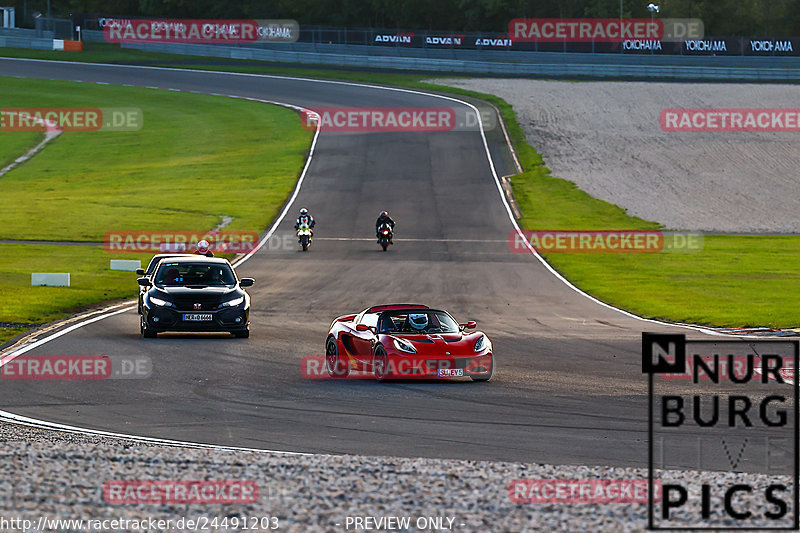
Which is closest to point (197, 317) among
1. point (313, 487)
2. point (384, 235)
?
point (313, 487)

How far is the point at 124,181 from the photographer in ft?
189

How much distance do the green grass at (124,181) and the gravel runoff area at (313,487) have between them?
11.4 m

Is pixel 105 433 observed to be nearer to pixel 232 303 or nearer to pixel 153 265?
pixel 232 303

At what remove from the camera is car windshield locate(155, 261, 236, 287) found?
2244cm

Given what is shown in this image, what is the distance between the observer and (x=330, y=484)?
9.32 metres

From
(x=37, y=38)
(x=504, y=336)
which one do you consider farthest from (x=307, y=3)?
(x=504, y=336)

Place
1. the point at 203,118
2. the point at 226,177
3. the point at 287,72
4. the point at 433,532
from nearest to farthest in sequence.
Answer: the point at 433,532 → the point at 226,177 → the point at 203,118 → the point at 287,72

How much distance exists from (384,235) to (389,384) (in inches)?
922

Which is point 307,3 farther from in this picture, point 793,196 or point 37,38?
point 793,196

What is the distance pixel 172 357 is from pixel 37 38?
88325mm

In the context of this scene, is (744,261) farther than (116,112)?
No

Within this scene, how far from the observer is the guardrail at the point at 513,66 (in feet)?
256

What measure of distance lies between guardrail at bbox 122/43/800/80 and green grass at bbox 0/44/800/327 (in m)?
17.2

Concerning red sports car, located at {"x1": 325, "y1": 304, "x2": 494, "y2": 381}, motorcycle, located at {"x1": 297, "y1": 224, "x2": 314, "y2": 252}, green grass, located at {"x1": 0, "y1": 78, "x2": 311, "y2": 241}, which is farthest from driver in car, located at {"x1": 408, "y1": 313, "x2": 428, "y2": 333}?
green grass, located at {"x1": 0, "y1": 78, "x2": 311, "y2": 241}
